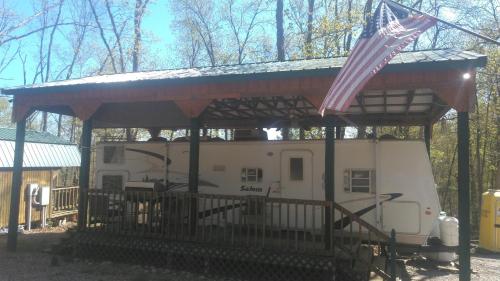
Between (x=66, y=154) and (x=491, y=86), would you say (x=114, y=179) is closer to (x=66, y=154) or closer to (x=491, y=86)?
(x=66, y=154)

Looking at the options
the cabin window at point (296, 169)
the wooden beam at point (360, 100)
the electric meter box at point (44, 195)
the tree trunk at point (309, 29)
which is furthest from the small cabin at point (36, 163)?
the tree trunk at point (309, 29)

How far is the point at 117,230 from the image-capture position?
9711 millimetres

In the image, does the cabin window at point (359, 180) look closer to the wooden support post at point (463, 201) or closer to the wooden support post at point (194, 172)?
the wooden support post at point (463, 201)

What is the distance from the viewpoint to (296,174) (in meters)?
10.5

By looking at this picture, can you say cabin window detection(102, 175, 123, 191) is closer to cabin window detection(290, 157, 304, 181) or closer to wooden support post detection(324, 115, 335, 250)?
cabin window detection(290, 157, 304, 181)

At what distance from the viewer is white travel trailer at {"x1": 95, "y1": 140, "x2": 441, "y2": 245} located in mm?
9617

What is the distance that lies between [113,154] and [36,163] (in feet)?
14.4

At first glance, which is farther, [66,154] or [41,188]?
[66,154]

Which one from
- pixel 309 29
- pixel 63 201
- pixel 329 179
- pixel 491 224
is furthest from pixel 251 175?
pixel 309 29

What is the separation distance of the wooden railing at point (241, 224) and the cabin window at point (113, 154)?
239 cm

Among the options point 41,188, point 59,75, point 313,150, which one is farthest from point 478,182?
point 59,75

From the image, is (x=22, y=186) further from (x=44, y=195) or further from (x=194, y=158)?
(x=194, y=158)

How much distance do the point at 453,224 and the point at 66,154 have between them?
1396cm

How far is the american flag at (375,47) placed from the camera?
591cm
